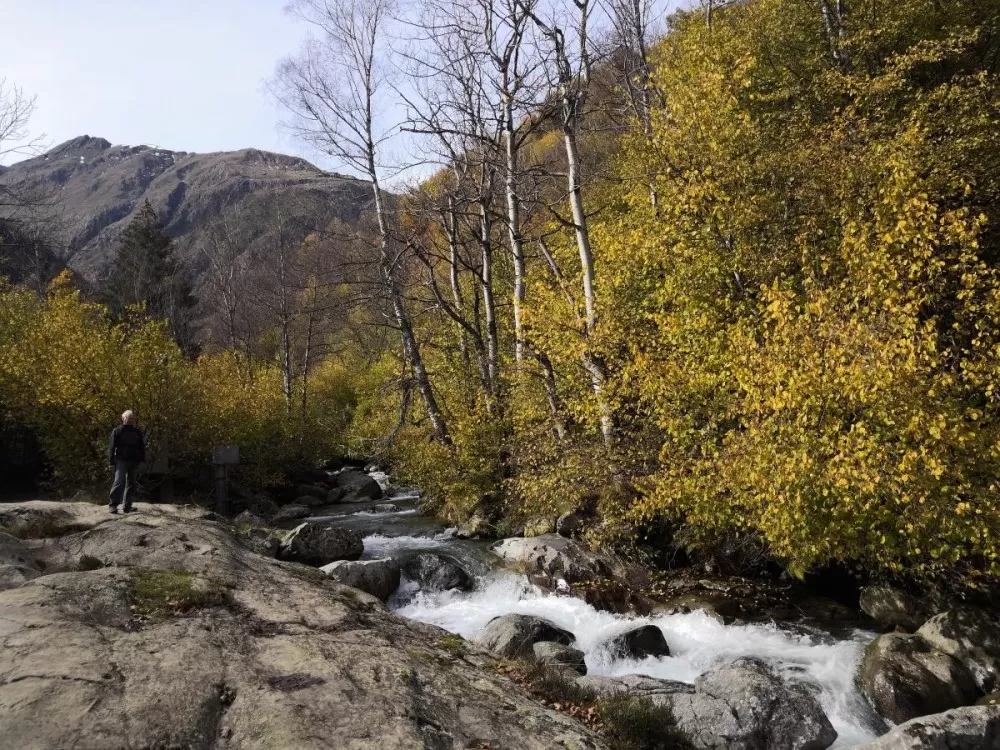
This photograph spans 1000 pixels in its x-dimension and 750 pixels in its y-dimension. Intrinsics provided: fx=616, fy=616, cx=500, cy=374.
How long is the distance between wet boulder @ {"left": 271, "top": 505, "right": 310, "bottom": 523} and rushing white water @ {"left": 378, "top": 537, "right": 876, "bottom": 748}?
880 cm

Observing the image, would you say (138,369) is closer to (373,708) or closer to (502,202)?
(502,202)

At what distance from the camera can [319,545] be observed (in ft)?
44.4

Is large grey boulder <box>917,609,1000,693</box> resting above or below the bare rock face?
below

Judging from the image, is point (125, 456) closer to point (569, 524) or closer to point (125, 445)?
point (125, 445)

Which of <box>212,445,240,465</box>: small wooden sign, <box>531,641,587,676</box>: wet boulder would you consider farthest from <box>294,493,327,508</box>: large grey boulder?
<box>531,641,587,676</box>: wet boulder

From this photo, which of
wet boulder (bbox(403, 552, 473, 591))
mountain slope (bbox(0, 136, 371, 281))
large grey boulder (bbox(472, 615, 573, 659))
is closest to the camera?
large grey boulder (bbox(472, 615, 573, 659))

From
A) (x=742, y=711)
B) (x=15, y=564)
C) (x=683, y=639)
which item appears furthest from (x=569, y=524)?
(x=15, y=564)

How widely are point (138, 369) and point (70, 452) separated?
3354 millimetres

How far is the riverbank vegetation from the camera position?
7602 millimetres

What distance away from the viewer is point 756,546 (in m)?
11.1

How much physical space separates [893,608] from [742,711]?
4292 mm

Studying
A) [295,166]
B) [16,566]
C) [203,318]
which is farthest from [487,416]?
[203,318]

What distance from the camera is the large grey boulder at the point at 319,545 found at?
13.2 metres

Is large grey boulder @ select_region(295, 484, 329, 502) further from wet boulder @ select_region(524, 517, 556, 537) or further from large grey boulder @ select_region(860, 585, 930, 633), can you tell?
Answer: large grey boulder @ select_region(860, 585, 930, 633)
